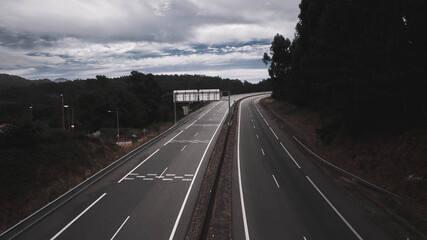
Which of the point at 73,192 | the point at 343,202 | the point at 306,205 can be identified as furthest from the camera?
the point at 73,192

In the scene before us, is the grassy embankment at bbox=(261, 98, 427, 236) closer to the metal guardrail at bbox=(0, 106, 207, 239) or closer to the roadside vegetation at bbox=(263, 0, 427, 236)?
the roadside vegetation at bbox=(263, 0, 427, 236)

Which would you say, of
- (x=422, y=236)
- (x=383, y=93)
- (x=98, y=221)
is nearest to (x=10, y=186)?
(x=98, y=221)

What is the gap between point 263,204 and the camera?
1498 cm

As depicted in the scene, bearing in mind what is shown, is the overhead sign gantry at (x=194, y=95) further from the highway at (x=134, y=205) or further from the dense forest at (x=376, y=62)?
the highway at (x=134, y=205)

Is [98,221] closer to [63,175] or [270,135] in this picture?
[63,175]

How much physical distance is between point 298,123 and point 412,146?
80.1ft

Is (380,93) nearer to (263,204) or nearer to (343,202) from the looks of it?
(343,202)

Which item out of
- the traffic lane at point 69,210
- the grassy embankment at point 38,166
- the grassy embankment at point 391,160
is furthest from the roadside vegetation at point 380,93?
the grassy embankment at point 38,166

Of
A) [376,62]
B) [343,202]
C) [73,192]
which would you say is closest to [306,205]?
[343,202]

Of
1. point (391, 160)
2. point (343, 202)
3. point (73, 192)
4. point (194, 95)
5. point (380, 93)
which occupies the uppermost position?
point (194, 95)

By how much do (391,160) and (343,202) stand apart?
6467mm

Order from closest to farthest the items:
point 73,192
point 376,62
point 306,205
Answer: point 306,205 < point 73,192 < point 376,62

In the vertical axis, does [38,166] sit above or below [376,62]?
below

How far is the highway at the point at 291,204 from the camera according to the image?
39.2 feet
